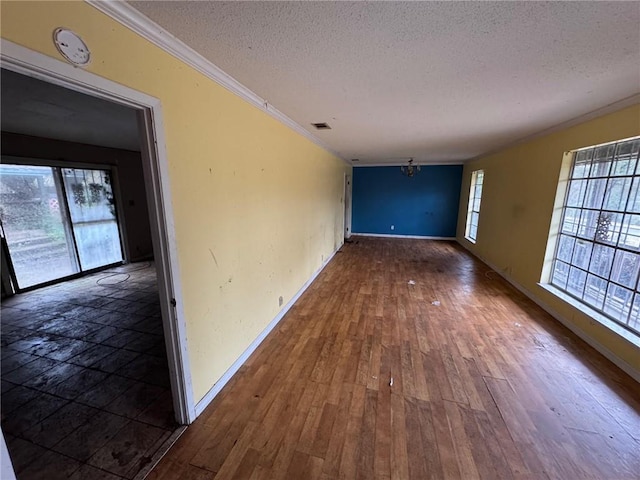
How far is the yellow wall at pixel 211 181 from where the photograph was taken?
3.46 ft

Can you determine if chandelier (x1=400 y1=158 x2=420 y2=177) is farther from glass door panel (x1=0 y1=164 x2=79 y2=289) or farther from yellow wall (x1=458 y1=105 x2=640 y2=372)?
glass door panel (x1=0 y1=164 x2=79 y2=289)

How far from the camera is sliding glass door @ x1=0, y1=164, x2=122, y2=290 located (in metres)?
3.71

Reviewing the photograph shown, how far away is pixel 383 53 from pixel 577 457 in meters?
2.57

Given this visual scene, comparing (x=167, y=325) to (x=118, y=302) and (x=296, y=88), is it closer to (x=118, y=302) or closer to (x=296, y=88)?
(x=296, y=88)

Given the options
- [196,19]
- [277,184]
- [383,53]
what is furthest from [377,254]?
[196,19]

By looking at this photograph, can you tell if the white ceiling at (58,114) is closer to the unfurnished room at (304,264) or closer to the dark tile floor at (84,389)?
the unfurnished room at (304,264)

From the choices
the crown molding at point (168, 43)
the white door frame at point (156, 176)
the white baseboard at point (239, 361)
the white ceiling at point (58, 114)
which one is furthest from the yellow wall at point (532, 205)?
the white ceiling at point (58, 114)

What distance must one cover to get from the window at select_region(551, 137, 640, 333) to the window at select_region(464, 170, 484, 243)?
9.79ft

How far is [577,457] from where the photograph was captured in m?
1.47

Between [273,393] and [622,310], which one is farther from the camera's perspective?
[622,310]

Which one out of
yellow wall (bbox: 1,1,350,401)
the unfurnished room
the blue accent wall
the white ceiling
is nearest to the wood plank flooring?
the unfurnished room

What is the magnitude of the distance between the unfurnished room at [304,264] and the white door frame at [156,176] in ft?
0.04

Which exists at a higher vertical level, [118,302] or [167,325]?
[167,325]

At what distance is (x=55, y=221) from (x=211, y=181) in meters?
4.38
